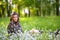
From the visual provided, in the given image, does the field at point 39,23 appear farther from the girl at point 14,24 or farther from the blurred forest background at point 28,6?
the girl at point 14,24

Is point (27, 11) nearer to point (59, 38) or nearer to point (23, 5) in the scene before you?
point (23, 5)

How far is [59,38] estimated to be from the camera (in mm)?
3734

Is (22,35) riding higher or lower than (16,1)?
lower

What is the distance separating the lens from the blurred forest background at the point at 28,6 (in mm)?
4707

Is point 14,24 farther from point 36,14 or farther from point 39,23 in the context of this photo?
point 36,14

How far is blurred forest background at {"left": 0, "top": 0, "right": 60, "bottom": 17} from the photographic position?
15.4 feet

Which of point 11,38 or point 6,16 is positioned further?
point 6,16

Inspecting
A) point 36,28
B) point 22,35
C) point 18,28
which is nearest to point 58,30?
point 36,28

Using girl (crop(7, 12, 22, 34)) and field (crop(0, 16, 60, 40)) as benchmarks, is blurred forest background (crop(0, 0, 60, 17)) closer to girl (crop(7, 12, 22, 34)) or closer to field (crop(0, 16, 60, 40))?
field (crop(0, 16, 60, 40))

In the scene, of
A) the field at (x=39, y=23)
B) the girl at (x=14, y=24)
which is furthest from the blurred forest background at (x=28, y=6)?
the girl at (x=14, y=24)

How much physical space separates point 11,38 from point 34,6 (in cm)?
144

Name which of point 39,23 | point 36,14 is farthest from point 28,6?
point 39,23

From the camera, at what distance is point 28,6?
480 cm

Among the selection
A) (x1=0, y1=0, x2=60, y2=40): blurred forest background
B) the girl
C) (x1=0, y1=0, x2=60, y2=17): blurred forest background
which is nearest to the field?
(x1=0, y1=0, x2=60, y2=40): blurred forest background
